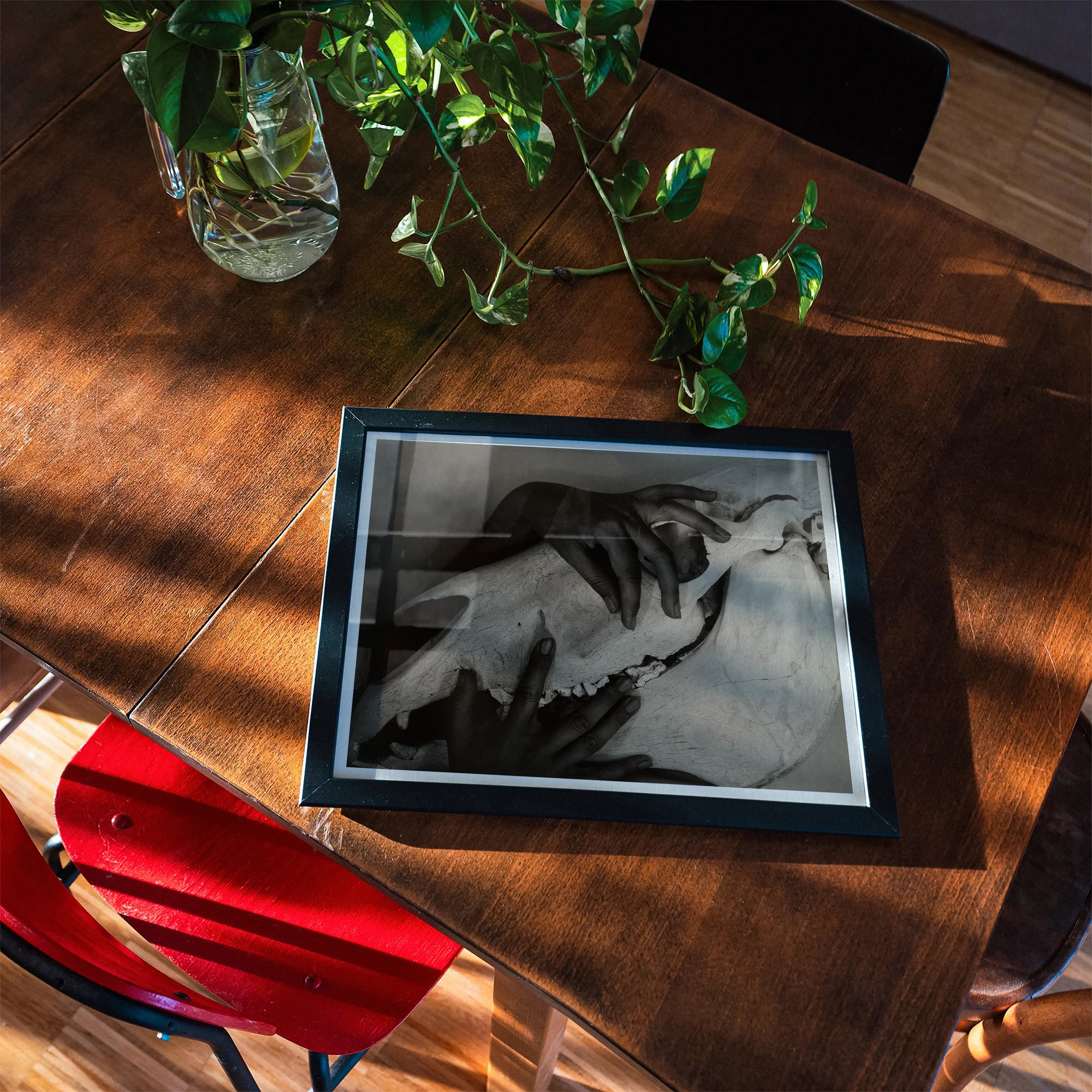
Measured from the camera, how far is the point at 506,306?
903 millimetres

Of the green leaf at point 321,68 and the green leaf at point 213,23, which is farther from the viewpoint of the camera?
the green leaf at point 321,68

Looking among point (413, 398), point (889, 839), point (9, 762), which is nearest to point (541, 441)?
point (413, 398)

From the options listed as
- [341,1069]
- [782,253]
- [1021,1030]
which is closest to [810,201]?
[782,253]

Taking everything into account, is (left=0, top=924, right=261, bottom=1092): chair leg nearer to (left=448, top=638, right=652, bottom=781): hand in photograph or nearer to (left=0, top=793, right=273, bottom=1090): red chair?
(left=0, top=793, right=273, bottom=1090): red chair

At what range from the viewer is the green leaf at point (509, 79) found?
29.3 inches

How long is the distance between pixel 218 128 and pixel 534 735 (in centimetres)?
50

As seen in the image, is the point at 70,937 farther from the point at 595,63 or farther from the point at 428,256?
the point at 595,63

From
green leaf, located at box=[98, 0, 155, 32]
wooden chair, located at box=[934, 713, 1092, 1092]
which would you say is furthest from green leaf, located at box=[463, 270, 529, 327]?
wooden chair, located at box=[934, 713, 1092, 1092]

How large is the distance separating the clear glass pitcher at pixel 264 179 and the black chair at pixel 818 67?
0.71 m

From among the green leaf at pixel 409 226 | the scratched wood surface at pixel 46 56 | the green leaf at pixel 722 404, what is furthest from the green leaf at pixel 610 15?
the scratched wood surface at pixel 46 56

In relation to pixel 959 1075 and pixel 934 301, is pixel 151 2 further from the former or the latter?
pixel 959 1075

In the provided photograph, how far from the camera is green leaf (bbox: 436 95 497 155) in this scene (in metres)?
0.80

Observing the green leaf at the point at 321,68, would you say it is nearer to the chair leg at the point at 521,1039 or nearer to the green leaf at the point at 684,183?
the green leaf at the point at 684,183

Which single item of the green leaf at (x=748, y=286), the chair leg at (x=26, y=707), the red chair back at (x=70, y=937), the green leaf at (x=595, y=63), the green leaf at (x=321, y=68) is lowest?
the chair leg at (x=26, y=707)
